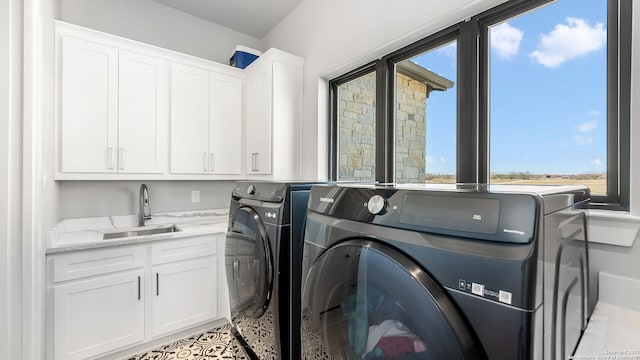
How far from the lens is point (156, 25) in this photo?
2793mm

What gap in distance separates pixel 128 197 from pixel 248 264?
6.20ft

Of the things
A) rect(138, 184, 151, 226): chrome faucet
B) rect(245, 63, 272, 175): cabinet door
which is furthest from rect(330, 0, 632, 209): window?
rect(138, 184, 151, 226): chrome faucet

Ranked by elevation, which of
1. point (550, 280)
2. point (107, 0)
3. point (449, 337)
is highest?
point (107, 0)

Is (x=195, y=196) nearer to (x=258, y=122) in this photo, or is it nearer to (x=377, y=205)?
(x=258, y=122)

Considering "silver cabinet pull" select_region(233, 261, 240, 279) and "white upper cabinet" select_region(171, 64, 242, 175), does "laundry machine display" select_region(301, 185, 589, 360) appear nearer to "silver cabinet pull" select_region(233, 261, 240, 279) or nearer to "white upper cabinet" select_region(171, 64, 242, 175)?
"silver cabinet pull" select_region(233, 261, 240, 279)

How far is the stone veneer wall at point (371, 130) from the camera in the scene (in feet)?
6.44

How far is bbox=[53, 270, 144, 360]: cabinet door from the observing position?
1.81m

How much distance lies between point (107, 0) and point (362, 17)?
90.5 inches

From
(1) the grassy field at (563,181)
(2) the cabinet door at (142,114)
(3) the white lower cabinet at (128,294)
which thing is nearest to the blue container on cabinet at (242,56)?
(2) the cabinet door at (142,114)

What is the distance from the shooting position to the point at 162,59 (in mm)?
2535

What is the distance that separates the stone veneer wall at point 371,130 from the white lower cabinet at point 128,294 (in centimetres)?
138

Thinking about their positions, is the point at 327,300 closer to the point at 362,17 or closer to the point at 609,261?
the point at 609,261

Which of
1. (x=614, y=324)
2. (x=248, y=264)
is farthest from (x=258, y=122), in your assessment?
(x=614, y=324)

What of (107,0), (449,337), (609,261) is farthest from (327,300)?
(107,0)
